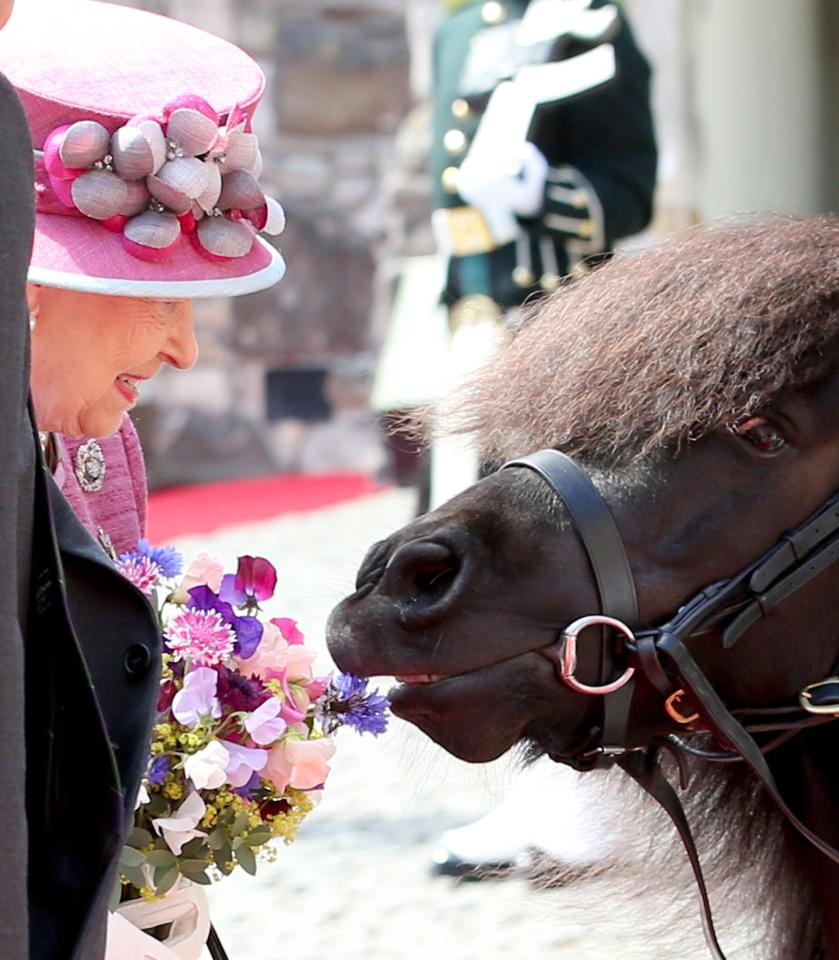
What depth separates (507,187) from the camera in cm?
374

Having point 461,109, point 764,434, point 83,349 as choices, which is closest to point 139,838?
point 83,349

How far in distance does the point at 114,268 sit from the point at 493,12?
2707mm

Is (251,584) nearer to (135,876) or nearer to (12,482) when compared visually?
(135,876)

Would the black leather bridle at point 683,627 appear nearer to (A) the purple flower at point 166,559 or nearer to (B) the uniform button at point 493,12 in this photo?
(A) the purple flower at point 166,559

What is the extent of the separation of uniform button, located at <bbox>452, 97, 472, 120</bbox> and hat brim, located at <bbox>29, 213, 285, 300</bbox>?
2475 mm

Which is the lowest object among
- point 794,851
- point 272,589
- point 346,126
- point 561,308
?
point 346,126

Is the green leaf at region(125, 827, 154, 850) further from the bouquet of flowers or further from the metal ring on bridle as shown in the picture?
the metal ring on bridle

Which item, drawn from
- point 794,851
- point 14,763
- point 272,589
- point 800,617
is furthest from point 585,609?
point 14,763

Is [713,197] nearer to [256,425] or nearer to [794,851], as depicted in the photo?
[256,425]

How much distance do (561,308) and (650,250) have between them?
115 mm

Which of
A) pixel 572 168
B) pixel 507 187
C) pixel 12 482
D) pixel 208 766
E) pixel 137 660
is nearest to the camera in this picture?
pixel 12 482

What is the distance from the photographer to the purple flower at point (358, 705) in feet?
5.22

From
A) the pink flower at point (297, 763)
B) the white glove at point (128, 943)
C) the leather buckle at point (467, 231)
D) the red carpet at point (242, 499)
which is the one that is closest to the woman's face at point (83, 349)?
the pink flower at point (297, 763)

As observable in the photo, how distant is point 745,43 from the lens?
762cm
